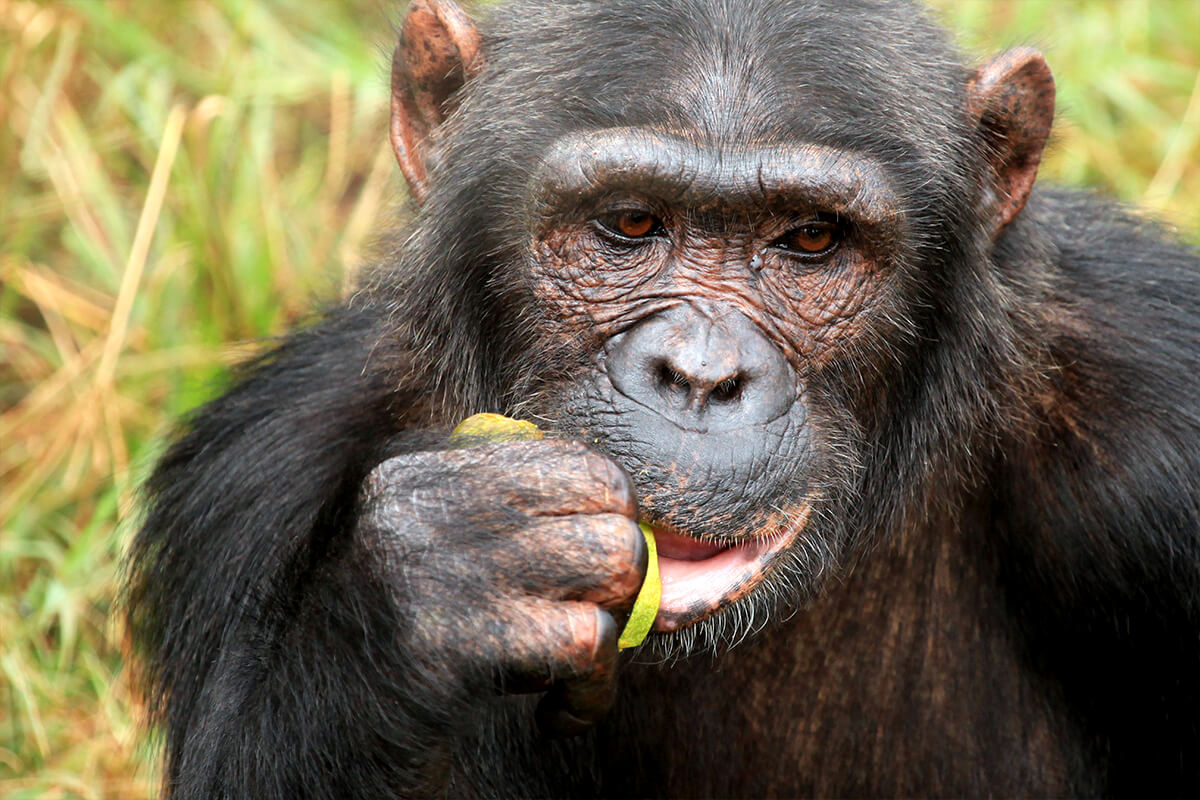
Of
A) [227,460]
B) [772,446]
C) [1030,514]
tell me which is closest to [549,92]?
[772,446]

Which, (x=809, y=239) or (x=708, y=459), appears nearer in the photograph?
(x=708, y=459)

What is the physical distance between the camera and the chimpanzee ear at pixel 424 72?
5328 mm

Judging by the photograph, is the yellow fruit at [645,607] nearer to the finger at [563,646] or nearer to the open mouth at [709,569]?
the open mouth at [709,569]

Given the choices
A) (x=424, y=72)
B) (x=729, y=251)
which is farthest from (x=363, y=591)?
(x=424, y=72)

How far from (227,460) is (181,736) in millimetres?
919

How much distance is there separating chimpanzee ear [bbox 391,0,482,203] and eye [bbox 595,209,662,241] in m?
0.78

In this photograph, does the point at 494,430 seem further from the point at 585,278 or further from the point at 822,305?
the point at 822,305

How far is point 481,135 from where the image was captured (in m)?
5.13

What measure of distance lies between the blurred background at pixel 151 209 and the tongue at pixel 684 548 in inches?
86.4

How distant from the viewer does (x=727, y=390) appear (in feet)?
14.7

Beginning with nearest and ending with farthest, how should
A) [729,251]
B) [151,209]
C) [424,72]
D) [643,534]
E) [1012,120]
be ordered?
[643,534], [729,251], [1012,120], [424,72], [151,209]

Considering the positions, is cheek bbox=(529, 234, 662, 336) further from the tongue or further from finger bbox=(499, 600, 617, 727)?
finger bbox=(499, 600, 617, 727)

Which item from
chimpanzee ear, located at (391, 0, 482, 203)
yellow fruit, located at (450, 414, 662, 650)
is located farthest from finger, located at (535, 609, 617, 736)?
chimpanzee ear, located at (391, 0, 482, 203)

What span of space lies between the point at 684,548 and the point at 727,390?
506 mm
